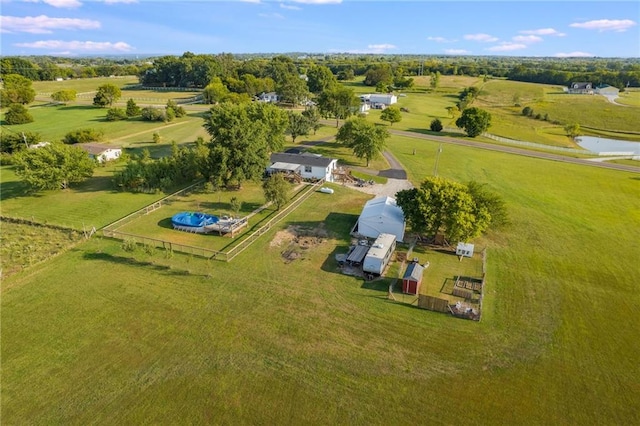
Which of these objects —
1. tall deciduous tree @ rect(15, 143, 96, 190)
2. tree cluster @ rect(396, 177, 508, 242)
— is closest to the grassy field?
tree cluster @ rect(396, 177, 508, 242)

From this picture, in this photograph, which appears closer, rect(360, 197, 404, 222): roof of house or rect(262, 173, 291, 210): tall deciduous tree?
rect(360, 197, 404, 222): roof of house

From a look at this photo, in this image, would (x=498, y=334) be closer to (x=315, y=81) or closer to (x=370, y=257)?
(x=370, y=257)

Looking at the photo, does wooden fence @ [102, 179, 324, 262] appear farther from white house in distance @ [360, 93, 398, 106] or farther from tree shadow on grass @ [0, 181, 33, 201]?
white house in distance @ [360, 93, 398, 106]

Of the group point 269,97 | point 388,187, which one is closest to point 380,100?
point 269,97

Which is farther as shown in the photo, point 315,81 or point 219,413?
point 315,81

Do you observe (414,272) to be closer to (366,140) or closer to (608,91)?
(366,140)

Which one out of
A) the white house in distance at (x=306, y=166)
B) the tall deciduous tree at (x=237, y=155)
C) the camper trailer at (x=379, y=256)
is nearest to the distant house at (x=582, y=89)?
the white house in distance at (x=306, y=166)

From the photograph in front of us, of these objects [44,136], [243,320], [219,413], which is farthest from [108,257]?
[44,136]
